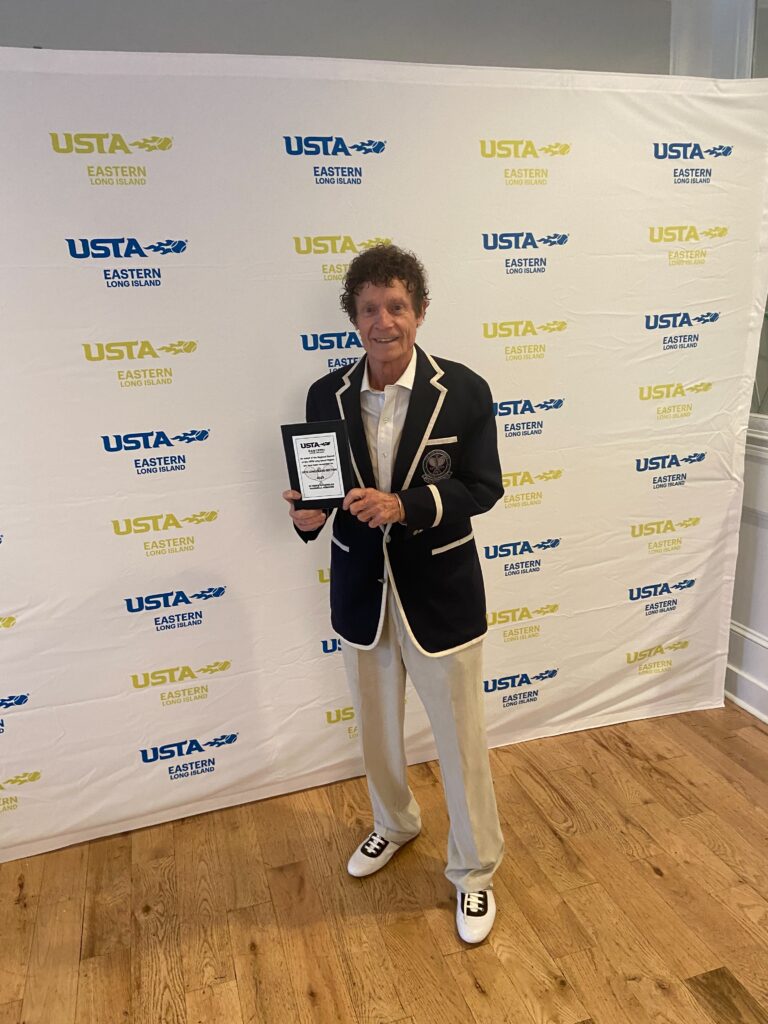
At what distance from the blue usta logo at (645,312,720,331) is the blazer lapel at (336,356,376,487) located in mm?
1181

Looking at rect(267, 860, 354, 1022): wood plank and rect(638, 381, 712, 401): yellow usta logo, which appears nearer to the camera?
rect(267, 860, 354, 1022): wood plank

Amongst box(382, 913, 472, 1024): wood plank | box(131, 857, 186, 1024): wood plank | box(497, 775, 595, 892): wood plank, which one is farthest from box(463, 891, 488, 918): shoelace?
box(131, 857, 186, 1024): wood plank

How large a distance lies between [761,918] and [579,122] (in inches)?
90.3

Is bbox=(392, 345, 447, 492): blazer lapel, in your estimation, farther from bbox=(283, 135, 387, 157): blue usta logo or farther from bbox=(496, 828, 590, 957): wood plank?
bbox=(496, 828, 590, 957): wood plank

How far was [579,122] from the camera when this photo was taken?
2064 mm

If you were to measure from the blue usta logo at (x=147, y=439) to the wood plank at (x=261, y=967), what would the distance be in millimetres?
1339

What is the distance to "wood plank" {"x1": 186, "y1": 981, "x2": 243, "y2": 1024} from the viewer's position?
1.62 meters

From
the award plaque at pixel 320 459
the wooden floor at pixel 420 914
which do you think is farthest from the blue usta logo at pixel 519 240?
the wooden floor at pixel 420 914

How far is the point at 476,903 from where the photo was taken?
1803 mm

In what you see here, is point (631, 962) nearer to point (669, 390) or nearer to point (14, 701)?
point (669, 390)

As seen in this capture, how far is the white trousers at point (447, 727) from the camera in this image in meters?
1.70

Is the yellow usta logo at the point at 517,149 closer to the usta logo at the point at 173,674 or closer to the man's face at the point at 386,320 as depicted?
the man's face at the point at 386,320

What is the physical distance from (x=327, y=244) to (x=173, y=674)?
140 centimetres

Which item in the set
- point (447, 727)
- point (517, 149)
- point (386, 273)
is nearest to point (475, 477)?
point (386, 273)
